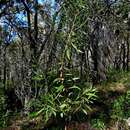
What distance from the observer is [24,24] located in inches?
778

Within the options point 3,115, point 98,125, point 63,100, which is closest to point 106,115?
point 98,125

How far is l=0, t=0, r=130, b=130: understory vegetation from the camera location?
579cm

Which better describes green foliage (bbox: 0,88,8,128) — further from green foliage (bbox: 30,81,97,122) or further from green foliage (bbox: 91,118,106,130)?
green foliage (bbox: 30,81,97,122)

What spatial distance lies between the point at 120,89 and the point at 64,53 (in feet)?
46.5

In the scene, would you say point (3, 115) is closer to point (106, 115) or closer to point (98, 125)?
point (106, 115)

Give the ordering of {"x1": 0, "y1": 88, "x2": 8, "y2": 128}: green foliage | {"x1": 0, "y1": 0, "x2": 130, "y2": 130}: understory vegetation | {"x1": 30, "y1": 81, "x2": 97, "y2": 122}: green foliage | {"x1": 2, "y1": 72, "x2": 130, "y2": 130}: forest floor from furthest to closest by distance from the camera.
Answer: {"x1": 0, "y1": 88, "x2": 8, "y2": 128}: green foliage
{"x1": 2, "y1": 72, "x2": 130, "y2": 130}: forest floor
{"x1": 0, "y1": 0, "x2": 130, "y2": 130}: understory vegetation
{"x1": 30, "y1": 81, "x2": 97, "y2": 122}: green foliage

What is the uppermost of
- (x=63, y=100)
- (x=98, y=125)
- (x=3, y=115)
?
(x=63, y=100)

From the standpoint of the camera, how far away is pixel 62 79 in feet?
18.6

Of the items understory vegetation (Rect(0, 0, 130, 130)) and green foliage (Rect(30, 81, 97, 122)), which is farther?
understory vegetation (Rect(0, 0, 130, 130))

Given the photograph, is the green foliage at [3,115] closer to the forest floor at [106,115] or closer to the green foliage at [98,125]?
the forest floor at [106,115]

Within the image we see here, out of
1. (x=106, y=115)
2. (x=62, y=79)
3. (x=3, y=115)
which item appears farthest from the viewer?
(x=3, y=115)

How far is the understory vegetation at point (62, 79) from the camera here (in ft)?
19.0

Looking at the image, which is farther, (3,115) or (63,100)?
(3,115)

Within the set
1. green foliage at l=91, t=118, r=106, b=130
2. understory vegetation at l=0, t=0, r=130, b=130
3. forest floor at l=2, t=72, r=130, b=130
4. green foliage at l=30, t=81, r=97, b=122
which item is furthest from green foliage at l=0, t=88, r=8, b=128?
green foliage at l=30, t=81, r=97, b=122
